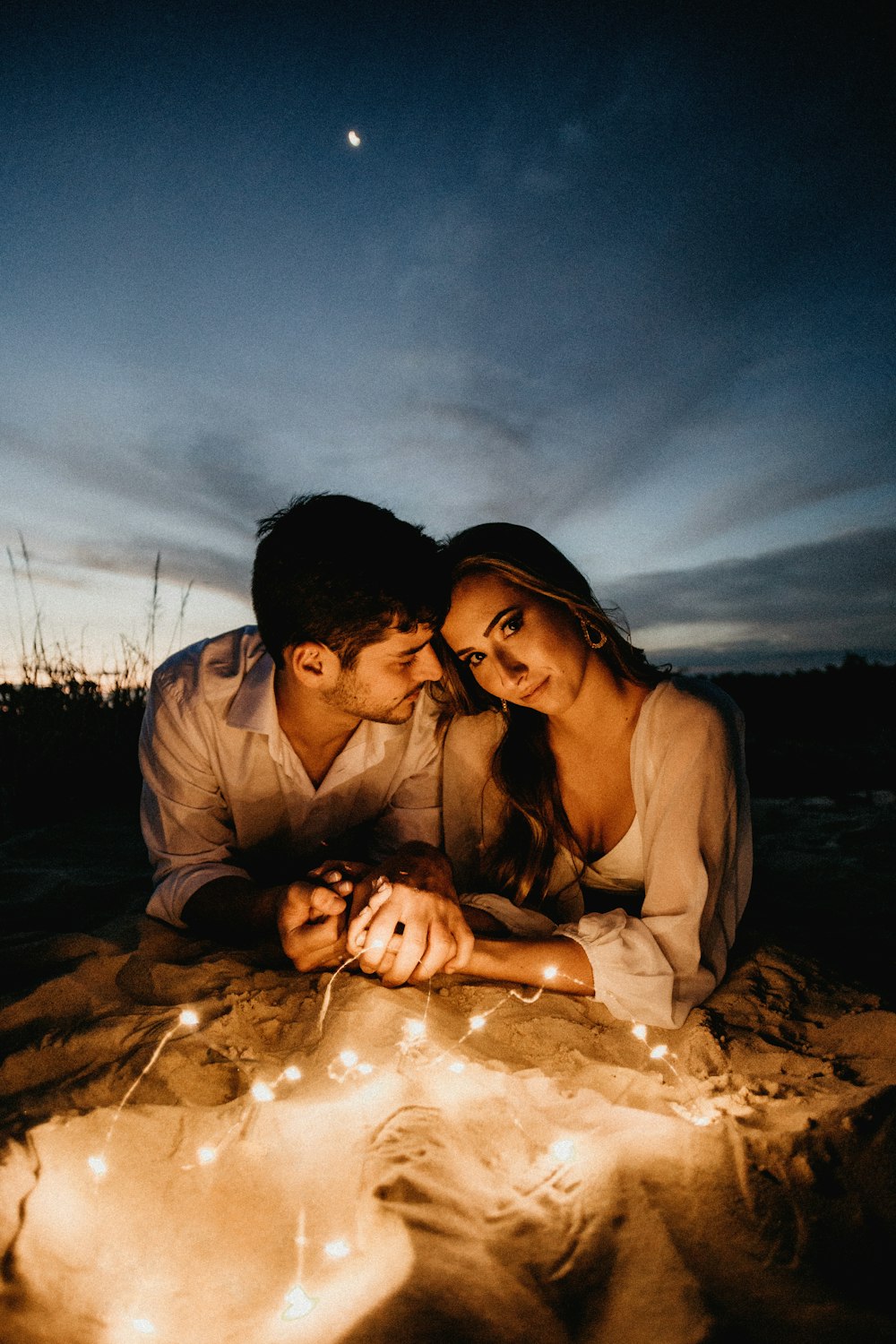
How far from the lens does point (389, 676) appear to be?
2979 millimetres

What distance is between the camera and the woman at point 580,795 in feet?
7.98

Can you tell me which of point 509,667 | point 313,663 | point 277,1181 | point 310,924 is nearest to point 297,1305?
point 277,1181

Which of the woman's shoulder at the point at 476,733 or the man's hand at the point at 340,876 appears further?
the woman's shoulder at the point at 476,733

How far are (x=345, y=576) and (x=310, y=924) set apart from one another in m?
1.42

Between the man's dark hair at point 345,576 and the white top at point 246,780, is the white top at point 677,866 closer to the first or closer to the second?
the white top at point 246,780

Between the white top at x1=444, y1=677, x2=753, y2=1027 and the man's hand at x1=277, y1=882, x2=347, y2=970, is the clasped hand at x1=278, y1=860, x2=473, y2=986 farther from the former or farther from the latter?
the white top at x1=444, y1=677, x2=753, y2=1027

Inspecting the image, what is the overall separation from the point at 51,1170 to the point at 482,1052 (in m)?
1.18

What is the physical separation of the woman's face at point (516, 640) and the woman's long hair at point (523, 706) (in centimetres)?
6

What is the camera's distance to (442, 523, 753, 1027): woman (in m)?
2.43

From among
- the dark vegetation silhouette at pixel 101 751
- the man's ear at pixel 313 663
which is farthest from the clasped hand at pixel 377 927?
the dark vegetation silhouette at pixel 101 751

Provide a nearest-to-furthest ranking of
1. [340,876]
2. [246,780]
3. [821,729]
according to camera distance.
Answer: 1. [340,876]
2. [246,780]
3. [821,729]

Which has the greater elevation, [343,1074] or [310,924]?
[310,924]

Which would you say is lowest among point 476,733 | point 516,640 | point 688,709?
point 476,733

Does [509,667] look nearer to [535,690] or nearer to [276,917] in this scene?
[535,690]
